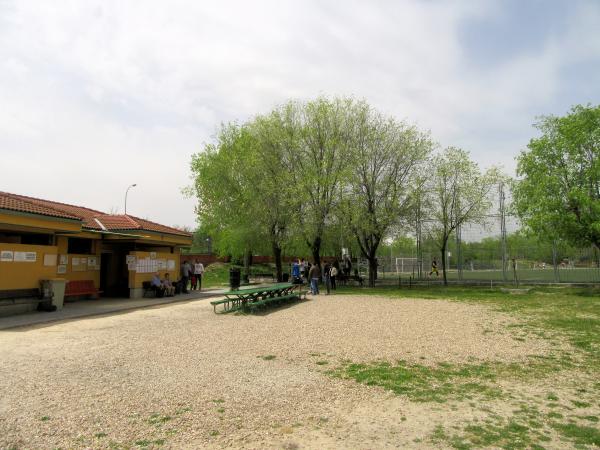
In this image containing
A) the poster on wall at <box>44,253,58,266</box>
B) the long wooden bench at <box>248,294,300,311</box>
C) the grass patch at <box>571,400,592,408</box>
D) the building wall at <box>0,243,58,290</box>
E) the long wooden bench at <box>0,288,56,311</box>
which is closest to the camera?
the grass patch at <box>571,400,592,408</box>

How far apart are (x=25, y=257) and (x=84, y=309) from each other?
2.52 meters

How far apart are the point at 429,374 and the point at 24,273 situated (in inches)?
506

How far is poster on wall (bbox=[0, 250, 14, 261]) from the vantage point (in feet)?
44.0

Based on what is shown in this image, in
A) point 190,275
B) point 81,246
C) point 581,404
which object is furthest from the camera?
point 190,275

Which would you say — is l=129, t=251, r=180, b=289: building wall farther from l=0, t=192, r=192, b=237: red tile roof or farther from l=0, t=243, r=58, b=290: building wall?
l=0, t=243, r=58, b=290: building wall

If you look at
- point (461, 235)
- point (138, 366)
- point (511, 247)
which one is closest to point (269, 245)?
point (461, 235)

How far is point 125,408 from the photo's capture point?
208 inches

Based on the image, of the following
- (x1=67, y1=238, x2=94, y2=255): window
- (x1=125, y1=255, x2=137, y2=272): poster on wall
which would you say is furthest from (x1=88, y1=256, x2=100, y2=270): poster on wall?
(x1=125, y1=255, x2=137, y2=272): poster on wall

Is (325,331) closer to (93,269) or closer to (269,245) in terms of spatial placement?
(93,269)

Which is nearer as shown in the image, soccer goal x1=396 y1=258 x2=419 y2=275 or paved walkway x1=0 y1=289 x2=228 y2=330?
paved walkway x1=0 y1=289 x2=228 y2=330

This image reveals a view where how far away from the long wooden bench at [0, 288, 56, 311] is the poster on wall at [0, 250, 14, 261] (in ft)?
3.10

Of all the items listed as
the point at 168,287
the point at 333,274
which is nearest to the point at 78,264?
the point at 168,287

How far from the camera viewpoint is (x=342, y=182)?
24891 millimetres

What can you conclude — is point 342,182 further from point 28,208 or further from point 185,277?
point 28,208
